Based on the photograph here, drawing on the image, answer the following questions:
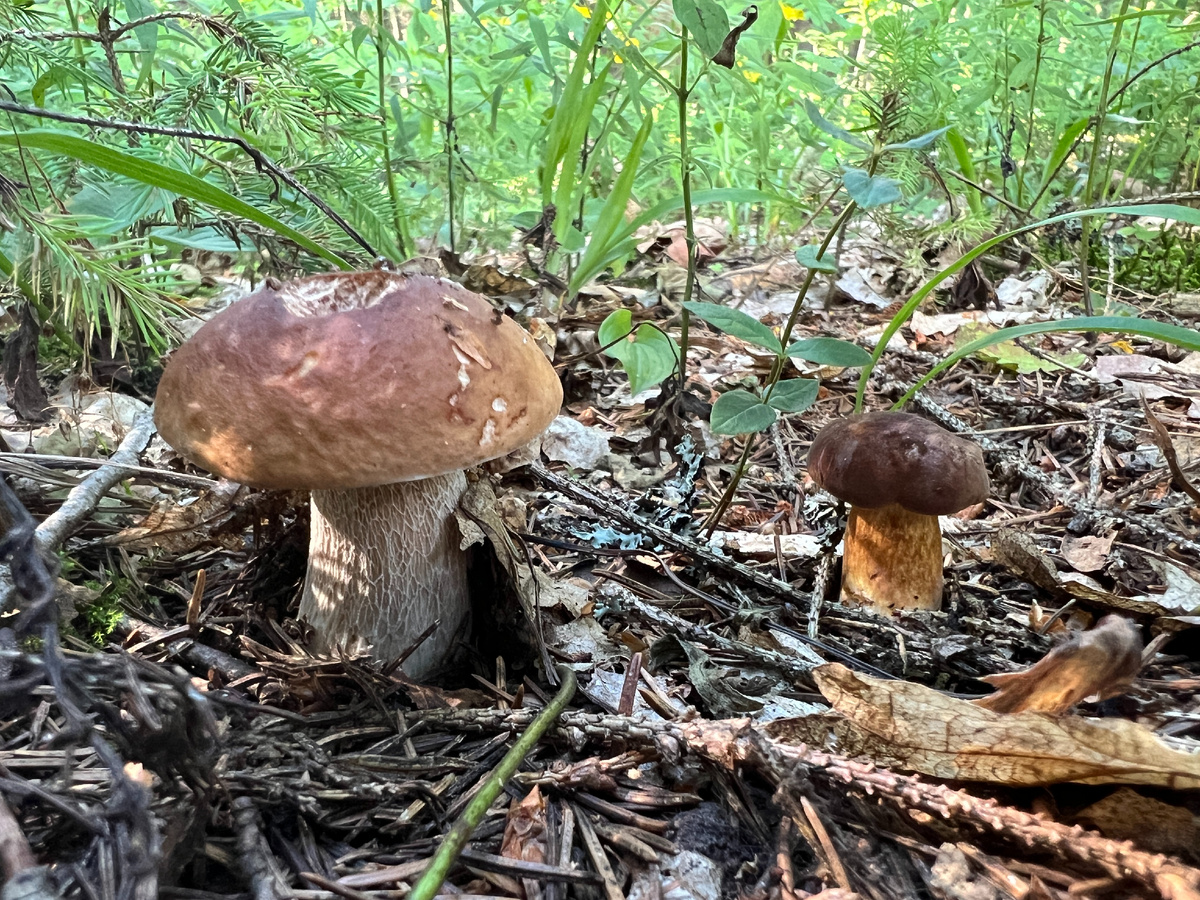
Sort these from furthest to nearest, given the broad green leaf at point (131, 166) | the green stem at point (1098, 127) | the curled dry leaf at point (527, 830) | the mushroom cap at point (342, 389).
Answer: the green stem at point (1098, 127) → the broad green leaf at point (131, 166) → the mushroom cap at point (342, 389) → the curled dry leaf at point (527, 830)

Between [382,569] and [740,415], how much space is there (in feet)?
3.20

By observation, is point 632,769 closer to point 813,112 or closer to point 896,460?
point 896,460

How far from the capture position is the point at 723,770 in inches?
50.2

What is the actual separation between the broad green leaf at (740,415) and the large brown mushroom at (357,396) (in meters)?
0.46

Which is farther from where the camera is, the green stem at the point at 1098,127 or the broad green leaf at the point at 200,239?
the green stem at the point at 1098,127

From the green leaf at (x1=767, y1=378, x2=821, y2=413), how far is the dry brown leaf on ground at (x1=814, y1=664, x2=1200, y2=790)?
81 cm

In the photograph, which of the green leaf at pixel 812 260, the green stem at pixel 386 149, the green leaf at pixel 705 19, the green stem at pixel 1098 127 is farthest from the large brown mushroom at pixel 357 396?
the green stem at pixel 1098 127

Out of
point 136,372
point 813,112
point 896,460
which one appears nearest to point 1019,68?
point 813,112

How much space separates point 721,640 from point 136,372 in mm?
2421

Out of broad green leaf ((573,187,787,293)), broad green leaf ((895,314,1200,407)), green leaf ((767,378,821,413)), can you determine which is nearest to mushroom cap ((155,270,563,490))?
green leaf ((767,378,821,413))

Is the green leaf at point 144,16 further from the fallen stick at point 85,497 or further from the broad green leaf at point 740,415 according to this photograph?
the broad green leaf at point 740,415

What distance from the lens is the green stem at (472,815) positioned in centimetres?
95

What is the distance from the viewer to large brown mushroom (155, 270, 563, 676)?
4.66 ft

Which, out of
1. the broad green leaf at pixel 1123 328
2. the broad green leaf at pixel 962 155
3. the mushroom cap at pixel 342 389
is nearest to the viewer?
the mushroom cap at pixel 342 389
